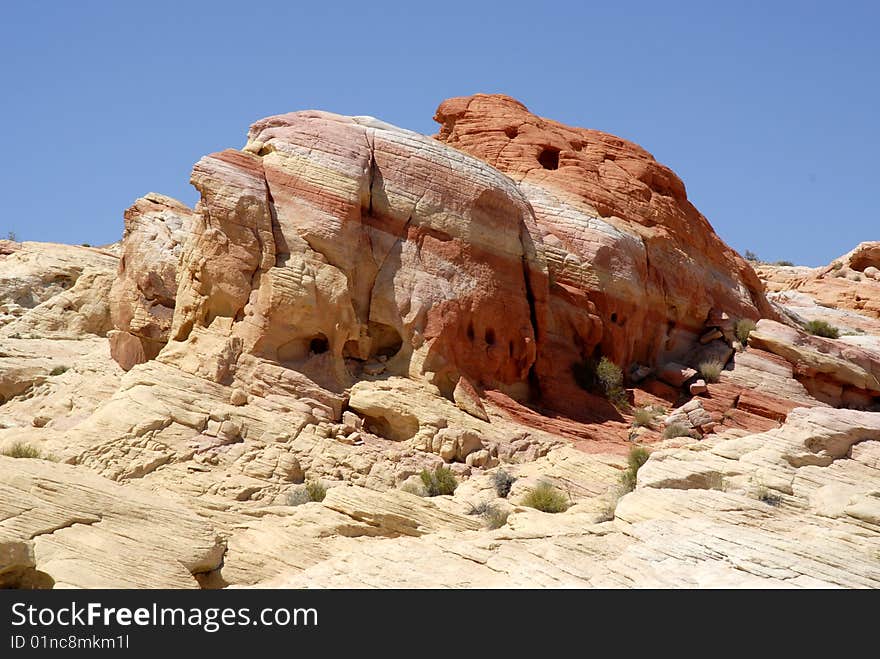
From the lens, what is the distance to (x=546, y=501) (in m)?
17.6

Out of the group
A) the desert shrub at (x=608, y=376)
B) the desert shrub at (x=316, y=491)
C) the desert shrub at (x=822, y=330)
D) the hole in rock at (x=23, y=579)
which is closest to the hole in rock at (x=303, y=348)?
the desert shrub at (x=316, y=491)

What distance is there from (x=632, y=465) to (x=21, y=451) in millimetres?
9890

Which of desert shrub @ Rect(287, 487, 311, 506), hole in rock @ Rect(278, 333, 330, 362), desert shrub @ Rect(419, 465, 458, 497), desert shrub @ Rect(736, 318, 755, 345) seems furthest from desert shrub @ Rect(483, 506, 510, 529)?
desert shrub @ Rect(736, 318, 755, 345)

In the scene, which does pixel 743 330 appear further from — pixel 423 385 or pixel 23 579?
pixel 23 579

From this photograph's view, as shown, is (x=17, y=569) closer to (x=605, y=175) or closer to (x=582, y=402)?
(x=582, y=402)

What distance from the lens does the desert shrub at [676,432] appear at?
23219mm

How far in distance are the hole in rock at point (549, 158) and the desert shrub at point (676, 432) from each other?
824 cm

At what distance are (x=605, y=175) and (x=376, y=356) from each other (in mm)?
9671

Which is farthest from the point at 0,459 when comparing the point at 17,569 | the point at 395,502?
the point at 395,502

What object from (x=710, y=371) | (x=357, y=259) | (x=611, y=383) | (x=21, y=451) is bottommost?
(x=21, y=451)

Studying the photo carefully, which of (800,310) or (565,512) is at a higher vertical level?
(800,310)

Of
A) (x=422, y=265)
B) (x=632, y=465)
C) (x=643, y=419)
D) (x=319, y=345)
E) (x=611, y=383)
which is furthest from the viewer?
(x=611, y=383)

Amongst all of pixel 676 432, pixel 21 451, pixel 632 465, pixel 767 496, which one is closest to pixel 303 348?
pixel 21 451

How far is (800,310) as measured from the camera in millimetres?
36062
